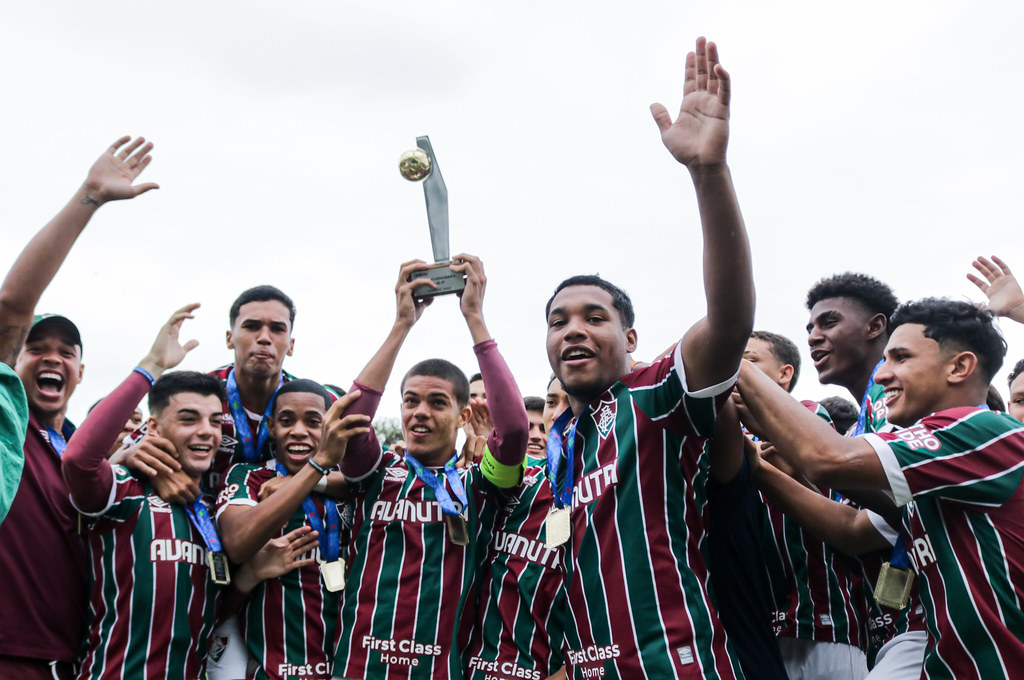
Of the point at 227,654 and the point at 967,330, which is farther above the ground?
the point at 967,330

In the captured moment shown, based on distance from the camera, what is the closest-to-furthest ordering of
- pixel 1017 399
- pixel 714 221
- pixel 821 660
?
pixel 714 221
pixel 821 660
pixel 1017 399

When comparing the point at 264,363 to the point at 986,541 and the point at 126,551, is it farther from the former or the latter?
the point at 986,541

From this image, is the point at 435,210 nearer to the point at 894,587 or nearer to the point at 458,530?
the point at 458,530

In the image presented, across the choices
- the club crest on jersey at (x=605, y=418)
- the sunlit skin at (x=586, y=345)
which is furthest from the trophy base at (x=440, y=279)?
the club crest on jersey at (x=605, y=418)

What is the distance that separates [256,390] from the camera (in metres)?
5.47

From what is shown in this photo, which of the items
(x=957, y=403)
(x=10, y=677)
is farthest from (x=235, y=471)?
(x=957, y=403)

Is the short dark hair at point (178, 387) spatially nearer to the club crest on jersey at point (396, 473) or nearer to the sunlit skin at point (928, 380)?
the club crest on jersey at point (396, 473)

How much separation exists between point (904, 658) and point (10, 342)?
3.71 meters

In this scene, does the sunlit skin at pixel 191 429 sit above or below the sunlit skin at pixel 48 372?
below

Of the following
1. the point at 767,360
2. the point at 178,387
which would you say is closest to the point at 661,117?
the point at 767,360

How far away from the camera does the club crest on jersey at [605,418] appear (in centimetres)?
360

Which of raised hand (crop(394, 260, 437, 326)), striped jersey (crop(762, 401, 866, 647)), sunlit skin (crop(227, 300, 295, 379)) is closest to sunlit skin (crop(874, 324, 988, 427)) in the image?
striped jersey (crop(762, 401, 866, 647))

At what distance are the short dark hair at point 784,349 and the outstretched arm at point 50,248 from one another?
10.4ft

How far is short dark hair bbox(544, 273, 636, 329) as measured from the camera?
13.5 ft
